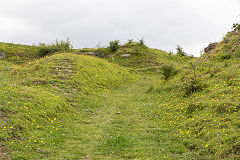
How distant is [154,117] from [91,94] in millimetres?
7664

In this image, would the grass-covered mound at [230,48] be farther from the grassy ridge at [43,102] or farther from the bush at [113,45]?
the bush at [113,45]

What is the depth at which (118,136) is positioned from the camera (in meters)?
9.87

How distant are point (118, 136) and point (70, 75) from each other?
41.4 ft

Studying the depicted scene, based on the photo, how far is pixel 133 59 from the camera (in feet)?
147

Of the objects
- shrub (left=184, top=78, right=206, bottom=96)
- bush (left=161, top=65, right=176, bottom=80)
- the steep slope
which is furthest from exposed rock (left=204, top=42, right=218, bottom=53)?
shrub (left=184, top=78, right=206, bottom=96)

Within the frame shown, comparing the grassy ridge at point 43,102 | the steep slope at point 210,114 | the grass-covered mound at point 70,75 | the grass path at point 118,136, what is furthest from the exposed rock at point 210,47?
the grass path at point 118,136

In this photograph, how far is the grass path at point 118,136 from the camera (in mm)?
7924

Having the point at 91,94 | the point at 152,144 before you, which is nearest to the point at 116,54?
the point at 91,94

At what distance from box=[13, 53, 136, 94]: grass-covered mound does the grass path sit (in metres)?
3.72

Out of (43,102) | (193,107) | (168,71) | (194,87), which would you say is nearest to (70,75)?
(43,102)

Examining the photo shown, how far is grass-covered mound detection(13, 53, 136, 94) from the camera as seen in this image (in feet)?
60.6

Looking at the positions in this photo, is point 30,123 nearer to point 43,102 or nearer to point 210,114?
point 43,102

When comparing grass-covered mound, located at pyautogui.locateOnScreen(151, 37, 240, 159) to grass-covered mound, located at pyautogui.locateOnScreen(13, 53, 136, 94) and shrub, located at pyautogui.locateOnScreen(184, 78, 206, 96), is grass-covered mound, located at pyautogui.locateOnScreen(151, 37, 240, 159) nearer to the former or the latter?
shrub, located at pyautogui.locateOnScreen(184, 78, 206, 96)

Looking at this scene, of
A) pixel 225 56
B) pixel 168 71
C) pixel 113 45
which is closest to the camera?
pixel 225 56
